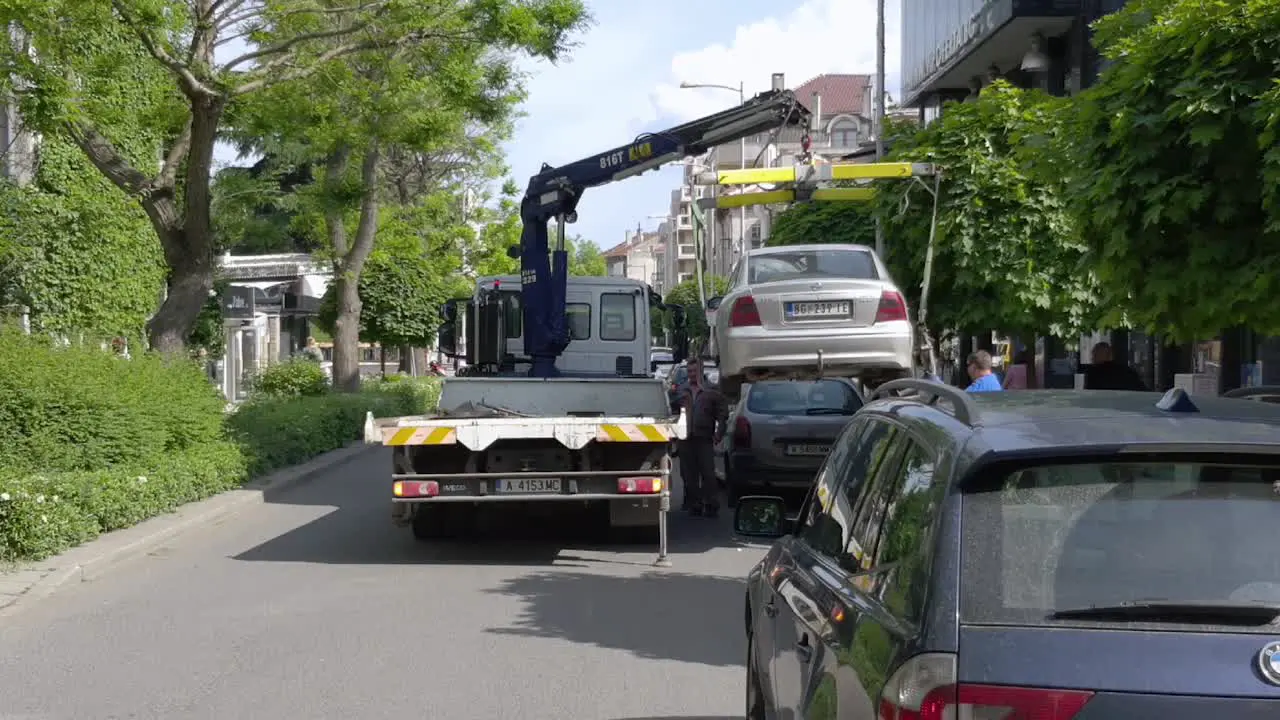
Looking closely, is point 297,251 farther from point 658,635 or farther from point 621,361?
point 658,635

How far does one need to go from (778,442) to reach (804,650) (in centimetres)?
1171

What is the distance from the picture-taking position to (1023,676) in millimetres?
2844

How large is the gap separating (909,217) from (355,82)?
768 centimetres

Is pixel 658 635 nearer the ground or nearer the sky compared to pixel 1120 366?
nearer the ground

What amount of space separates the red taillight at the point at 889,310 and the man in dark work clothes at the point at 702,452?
3131 millimetres

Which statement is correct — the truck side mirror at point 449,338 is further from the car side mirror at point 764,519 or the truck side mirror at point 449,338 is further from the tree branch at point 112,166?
the car side mirror at point 764,519

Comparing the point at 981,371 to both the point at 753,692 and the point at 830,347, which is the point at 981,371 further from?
the point at 753,692

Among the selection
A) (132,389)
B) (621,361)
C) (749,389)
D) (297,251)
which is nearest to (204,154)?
(132,389)

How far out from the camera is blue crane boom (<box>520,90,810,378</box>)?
1553 cm

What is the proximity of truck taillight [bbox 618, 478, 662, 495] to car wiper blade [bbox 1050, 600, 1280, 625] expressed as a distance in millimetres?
9222

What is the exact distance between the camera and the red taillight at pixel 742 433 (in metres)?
15.8

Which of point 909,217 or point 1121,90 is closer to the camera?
point 1121,90

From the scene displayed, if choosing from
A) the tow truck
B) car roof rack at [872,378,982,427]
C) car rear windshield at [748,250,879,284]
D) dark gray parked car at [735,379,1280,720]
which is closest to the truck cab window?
the tow truck

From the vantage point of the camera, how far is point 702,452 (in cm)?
1559
